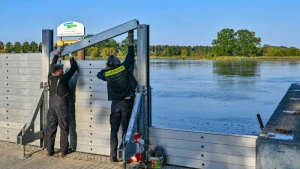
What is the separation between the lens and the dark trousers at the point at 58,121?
19.0 feet

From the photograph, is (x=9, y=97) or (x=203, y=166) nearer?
(x=203, y=166)

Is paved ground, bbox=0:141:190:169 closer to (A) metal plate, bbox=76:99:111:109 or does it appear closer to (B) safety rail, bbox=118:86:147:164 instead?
(B) safety rail, bbox=118:86:147:164

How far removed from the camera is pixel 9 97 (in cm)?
679

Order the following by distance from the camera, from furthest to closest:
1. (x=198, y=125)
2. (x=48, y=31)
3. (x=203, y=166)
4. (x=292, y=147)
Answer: (x=198, y=125)
(x=48, y=31)
(x=203, y=166)
(x=292, y=147)

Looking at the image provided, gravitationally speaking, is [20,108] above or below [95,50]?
below

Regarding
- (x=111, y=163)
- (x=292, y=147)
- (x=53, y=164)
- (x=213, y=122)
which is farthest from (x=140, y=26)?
(x=213, y=122)

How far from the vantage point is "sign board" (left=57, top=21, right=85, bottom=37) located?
21.0 ft

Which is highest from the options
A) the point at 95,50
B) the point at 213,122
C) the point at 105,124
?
the point at 95,50

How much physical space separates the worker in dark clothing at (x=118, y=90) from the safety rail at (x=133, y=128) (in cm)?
16

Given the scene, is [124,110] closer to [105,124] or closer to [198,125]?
[105,124]

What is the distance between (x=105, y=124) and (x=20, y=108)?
6.04 ft

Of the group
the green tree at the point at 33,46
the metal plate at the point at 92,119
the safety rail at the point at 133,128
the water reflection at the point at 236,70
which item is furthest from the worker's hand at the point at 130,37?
the water reflection at the point at 236,70

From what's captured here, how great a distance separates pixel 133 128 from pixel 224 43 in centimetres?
8870

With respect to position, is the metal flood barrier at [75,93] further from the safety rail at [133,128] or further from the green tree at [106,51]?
the green tree at [106,51]
